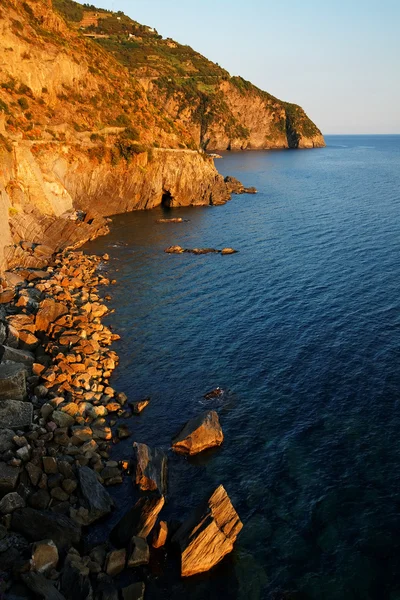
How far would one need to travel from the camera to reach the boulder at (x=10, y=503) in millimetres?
21366

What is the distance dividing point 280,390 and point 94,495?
15.4 m

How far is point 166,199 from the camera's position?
101312 millimetres

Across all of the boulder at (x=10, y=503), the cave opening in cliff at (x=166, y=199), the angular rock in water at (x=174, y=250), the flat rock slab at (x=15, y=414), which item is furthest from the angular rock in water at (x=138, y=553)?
→ the cave opening in cliff at (x=166, y=199)

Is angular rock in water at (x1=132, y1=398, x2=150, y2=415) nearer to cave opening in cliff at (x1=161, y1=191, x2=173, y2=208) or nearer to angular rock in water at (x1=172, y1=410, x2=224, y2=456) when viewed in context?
angular rock in water at (x1=172, y1=410, x2=224, y2=456)

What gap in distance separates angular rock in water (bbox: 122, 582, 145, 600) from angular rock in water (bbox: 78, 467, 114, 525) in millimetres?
4610

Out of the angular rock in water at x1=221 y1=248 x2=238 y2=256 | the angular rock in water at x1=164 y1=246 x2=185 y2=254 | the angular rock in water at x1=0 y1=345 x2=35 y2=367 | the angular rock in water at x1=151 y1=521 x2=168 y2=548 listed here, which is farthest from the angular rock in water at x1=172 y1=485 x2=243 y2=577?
the angular rock in water at x1=164 y1=246 x2=185 y2=254

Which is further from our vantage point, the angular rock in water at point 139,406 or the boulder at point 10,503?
the angular rock in water at point 139,406

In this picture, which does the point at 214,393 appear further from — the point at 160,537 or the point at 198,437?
the point at 160,537

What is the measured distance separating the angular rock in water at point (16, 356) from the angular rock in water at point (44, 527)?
1410 centimetres

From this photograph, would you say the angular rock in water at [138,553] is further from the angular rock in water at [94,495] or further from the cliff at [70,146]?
the cliff at [70,146]

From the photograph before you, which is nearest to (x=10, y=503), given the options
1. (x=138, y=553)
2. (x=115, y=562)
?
(x=115, y=562)

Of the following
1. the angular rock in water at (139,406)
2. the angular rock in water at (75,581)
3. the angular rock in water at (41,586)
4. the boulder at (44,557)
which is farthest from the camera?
the angular rock in water at (139,406)

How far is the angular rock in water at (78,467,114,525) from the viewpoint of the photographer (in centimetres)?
2283

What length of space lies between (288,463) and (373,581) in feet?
25.1
